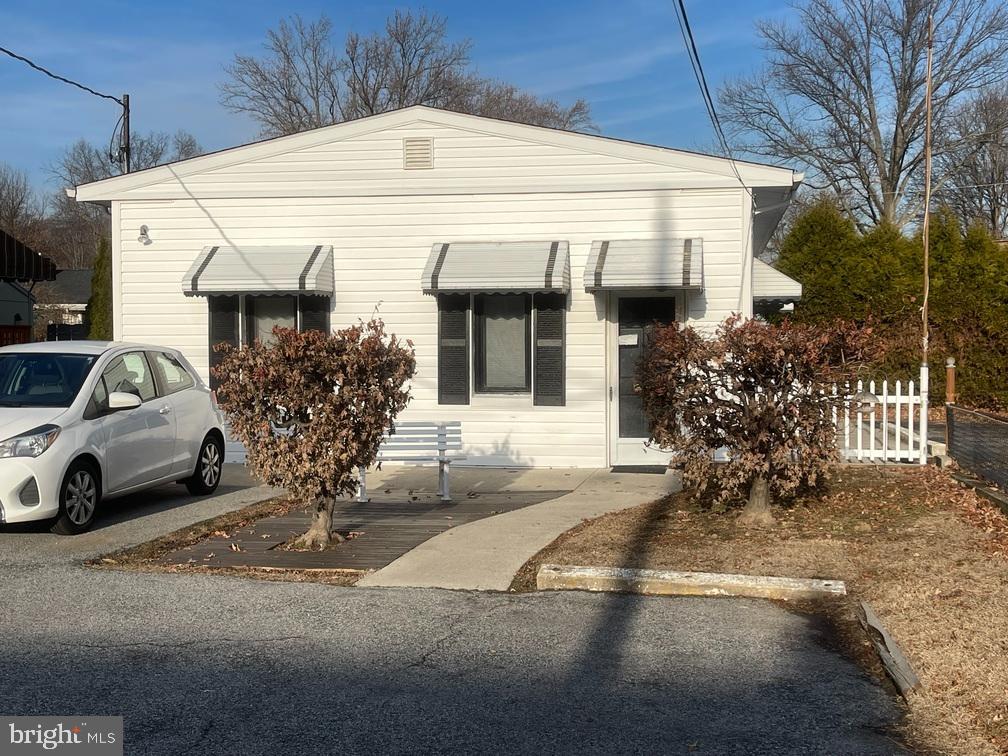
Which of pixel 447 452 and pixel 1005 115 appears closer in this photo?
pixel 447 452

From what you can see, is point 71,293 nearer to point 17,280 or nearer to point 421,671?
point 17,280

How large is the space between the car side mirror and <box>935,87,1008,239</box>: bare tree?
2556 centimetres

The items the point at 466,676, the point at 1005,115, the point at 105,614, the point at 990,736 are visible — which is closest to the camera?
the point at 990,736

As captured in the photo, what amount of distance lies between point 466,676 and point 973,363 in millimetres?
18275

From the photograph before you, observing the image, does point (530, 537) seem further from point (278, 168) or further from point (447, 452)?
point (278, 168)

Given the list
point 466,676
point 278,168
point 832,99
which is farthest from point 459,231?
point 832,99

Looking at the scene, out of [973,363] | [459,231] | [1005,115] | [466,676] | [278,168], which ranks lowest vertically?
[466,676]

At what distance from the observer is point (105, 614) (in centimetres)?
616

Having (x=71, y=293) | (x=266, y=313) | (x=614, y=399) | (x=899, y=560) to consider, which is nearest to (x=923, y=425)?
(x=614, y=399)

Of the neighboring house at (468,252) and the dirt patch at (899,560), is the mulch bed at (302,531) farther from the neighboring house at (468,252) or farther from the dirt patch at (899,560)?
the neighboring house at (468,252)

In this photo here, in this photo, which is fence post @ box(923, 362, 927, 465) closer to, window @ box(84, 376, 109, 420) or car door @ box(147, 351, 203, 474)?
car door @ box(147, 351, 203, 474)

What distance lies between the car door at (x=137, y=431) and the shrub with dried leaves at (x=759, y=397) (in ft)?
15.7

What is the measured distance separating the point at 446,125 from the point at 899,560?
8.40m

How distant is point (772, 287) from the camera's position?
14766 mm
